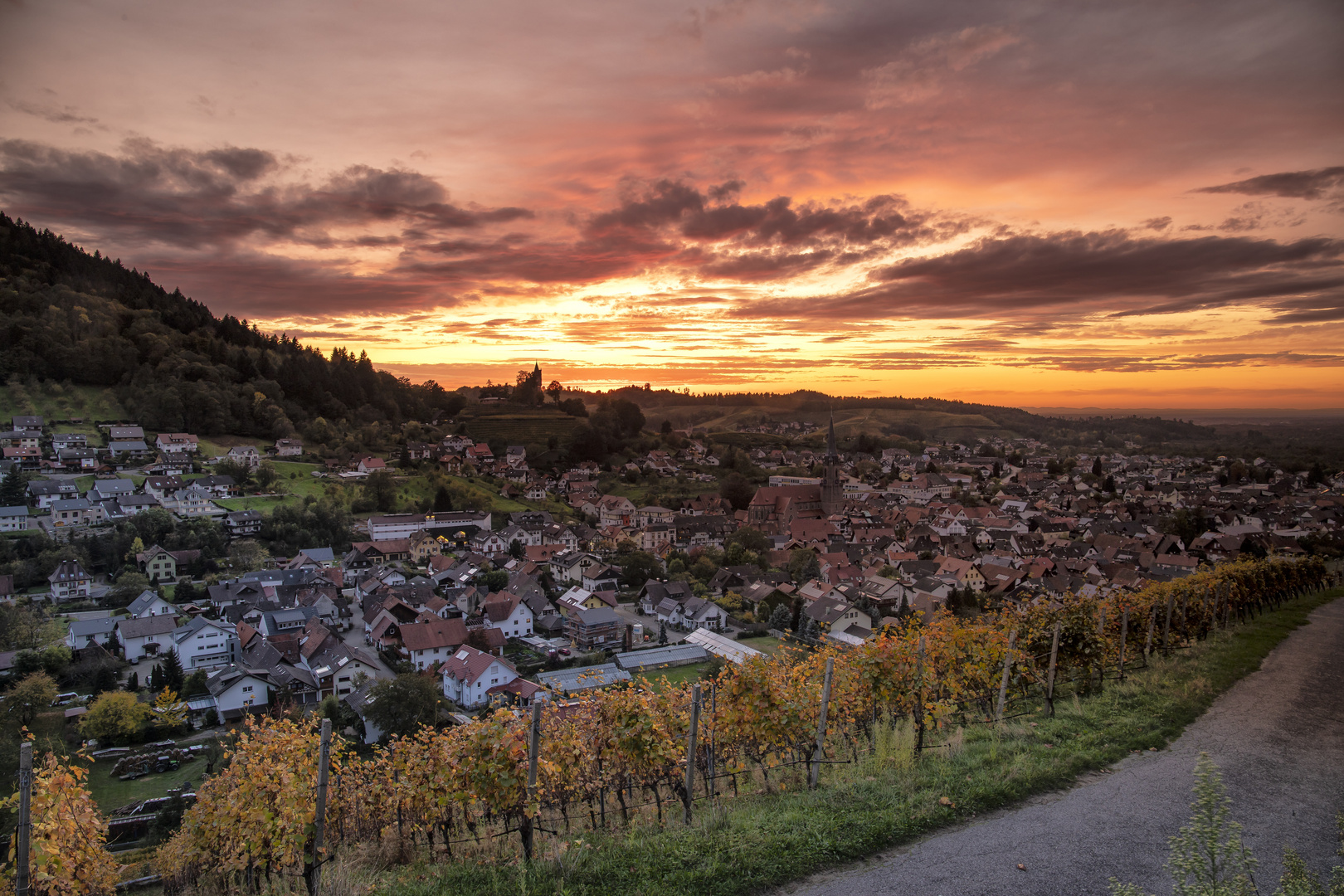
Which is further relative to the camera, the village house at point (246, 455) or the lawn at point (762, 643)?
the village house at point (246, 455)

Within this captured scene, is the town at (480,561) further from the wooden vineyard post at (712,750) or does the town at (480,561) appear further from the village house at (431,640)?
the wooden vineyard post at (712,750)

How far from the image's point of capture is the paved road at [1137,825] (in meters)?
4.51

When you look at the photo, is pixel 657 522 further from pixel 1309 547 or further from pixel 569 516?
pixel 1309 547

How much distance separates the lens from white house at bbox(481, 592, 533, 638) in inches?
1235

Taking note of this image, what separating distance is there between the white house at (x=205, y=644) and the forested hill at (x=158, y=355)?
131 feet

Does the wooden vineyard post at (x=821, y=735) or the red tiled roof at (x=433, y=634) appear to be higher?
the wooden vineyard post at (x=821, y=735)

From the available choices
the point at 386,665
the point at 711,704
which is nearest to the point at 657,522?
the point at 386,665

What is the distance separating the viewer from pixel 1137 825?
207 inches

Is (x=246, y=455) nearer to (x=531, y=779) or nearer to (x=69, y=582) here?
(x=69, y=582)

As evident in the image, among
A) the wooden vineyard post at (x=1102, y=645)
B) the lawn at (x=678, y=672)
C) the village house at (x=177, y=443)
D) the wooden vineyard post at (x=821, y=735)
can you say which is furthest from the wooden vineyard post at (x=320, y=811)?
the village house at (x=177, y=443)

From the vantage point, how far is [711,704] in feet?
24.0

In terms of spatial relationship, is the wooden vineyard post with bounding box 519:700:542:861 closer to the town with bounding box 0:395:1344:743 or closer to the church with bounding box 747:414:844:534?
the town with bounding box 0:395:1344:743

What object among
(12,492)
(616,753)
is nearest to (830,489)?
(616,753)

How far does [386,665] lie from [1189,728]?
27752mm
